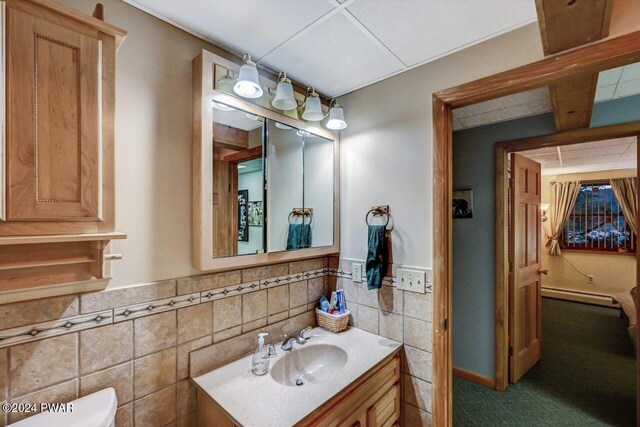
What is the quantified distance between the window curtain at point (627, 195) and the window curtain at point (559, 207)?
20.2 inches

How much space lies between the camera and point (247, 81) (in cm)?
125

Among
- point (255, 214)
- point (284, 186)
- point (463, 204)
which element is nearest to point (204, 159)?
point (255, 214)

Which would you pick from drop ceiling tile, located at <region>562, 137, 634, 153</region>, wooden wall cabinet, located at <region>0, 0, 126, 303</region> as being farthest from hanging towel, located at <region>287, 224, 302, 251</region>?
drop ceiling tile, located at <region>562, 137, 634, 153</region>

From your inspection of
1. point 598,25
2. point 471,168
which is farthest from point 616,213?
point 598,25

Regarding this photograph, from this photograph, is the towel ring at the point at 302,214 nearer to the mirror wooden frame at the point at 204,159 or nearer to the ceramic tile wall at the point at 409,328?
the mirror wooden frame at the point at 204,159

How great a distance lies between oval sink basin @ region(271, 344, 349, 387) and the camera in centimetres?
147

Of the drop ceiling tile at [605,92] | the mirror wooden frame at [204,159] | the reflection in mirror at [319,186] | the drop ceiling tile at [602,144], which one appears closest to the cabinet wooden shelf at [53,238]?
the mirror wooden frame at [204,159]

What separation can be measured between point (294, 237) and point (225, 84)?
89cm

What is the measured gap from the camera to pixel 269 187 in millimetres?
1537

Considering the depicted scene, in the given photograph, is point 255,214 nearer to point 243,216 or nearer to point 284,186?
point 243,216

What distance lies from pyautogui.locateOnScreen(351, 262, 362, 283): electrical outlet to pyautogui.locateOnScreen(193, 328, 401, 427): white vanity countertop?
0.41 m

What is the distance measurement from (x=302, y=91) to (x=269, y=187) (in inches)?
27.1

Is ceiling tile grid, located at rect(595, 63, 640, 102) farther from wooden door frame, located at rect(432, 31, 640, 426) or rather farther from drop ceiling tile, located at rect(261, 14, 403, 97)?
drop ceiling tile, located at rect(261, 14, 403, 97)

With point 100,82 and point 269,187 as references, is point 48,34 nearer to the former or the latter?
point 100,82
